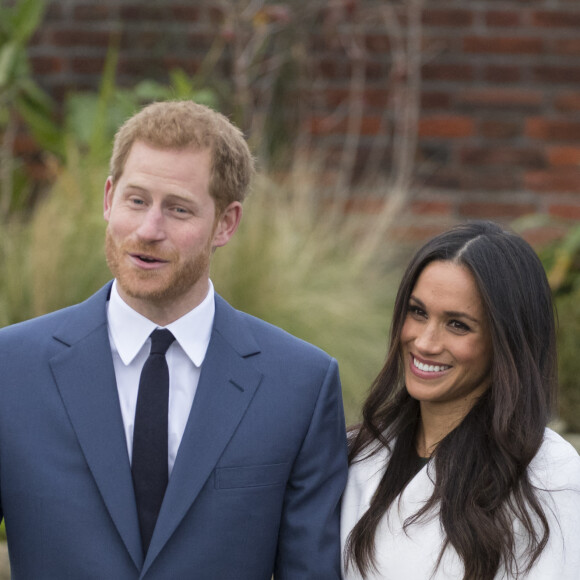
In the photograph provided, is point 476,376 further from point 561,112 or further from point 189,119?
point 561,112

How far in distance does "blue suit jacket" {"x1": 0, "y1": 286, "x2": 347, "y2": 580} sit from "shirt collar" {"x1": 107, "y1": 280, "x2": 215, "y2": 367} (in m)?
0.04

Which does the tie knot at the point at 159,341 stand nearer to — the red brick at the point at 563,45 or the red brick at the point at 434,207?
the red brick at the point at 434,207

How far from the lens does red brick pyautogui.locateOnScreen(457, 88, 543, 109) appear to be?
285 inches

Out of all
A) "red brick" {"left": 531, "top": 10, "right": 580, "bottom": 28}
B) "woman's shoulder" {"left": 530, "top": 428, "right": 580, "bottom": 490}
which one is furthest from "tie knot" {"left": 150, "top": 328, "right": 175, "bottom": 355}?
"red brick" {"left": 531, "top": 10, "right": 580, "bottom": 28}

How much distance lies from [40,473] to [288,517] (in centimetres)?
70

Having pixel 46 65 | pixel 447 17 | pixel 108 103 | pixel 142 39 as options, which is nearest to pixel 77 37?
pixel 46 65

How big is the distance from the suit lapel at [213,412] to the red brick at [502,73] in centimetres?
466

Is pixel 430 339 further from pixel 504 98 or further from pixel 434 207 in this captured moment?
pixel 504 98

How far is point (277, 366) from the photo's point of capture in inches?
119

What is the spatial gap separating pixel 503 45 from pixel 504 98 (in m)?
0.36

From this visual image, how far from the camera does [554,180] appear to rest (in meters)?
7.24

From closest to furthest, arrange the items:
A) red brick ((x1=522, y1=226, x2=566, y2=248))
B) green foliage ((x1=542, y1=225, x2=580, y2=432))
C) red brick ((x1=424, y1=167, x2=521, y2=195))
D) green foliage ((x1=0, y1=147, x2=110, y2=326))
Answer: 1. green foliage ((x1=0, y1=147, x2=110, y2=326))
2. green foliage ((x1=542, y1=225, x2=580, y2=432))
3. red brick ((x1=522, y1=226, x2=566, y2=248))
4. red brick ((x1=424, y1=167, x2=521, y2=195))

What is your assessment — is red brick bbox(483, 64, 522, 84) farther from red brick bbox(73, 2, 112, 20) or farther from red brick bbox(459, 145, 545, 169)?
red brick bbox(73, 2, 112, 20)

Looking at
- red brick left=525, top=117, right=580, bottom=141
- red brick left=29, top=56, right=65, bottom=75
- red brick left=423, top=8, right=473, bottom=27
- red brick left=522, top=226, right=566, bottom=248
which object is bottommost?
red brick left=522, top=226, right=566, bottom=248
